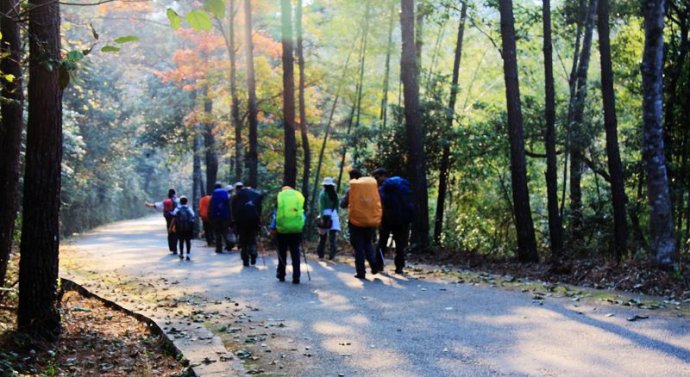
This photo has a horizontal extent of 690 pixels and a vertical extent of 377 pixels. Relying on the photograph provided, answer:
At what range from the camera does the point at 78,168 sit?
33.2m

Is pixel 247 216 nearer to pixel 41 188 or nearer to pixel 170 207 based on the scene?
pixel 170 207

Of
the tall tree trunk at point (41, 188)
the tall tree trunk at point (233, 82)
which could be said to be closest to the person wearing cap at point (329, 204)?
the tall tree trunk at point (41, 188)

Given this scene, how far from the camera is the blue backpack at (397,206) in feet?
39.0

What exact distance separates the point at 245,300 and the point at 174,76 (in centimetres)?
2044

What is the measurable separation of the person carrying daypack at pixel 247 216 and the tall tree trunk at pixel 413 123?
3.82m

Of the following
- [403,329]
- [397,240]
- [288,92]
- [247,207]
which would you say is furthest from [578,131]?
[403,329]

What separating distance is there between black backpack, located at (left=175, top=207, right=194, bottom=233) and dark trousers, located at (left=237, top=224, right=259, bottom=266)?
10.5ft

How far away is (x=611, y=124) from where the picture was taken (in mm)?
13188

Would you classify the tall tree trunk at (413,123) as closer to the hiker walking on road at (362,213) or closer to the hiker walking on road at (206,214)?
the hiker walking on road at (362,213)

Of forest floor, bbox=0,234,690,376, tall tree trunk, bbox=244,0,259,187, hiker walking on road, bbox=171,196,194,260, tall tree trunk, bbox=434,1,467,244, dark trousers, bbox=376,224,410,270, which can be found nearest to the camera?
forest floor, bbox=0,234,690,376

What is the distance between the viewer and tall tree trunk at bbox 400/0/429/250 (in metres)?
15.5

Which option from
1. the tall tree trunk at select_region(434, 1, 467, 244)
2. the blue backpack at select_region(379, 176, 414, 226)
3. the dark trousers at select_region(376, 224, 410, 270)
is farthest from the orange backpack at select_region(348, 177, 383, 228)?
the tall tree trunk at select_region(434, 1, 467, 244)

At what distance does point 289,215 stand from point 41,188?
5201mm

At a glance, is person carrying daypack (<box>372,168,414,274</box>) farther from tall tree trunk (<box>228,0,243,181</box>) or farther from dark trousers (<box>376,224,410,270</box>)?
tall tree trunk (<box>228,0,243,181</box>)
